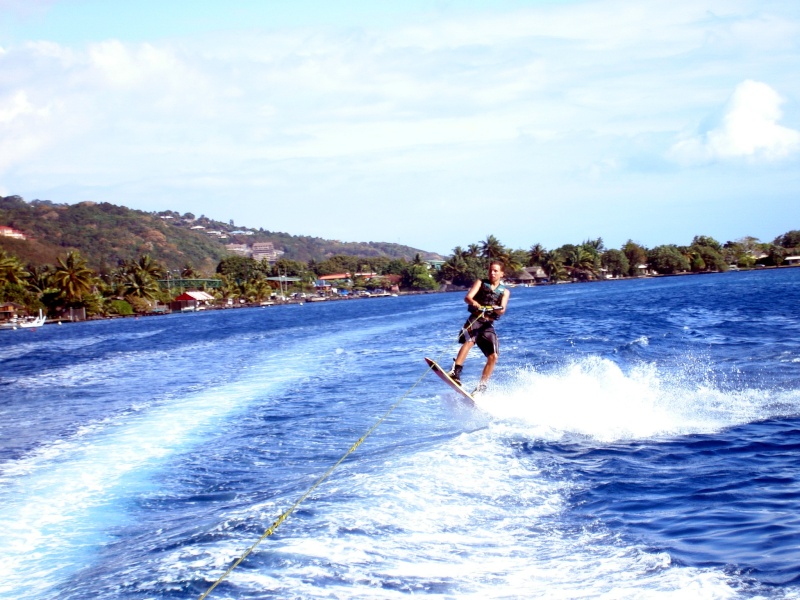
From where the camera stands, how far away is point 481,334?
35.6ft

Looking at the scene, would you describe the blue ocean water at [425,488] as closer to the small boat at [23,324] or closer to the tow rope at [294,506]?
the tow rope at [294,506]

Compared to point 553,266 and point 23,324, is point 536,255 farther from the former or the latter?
point 23,324

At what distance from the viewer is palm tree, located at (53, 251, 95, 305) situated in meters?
85.0

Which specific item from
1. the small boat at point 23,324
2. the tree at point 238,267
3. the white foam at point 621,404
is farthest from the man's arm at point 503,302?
the tree at point 238,267

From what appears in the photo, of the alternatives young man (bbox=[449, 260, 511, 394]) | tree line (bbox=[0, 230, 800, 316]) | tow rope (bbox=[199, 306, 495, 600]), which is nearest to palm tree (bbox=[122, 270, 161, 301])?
tree line (bbox=[0, 230, 800, 316])

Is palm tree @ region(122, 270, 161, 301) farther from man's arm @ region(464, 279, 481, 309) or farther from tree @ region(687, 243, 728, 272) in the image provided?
tree @ region(687, 243, 728, 272)

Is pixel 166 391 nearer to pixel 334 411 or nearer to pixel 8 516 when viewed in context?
pixel 334 411

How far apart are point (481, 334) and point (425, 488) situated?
430 centimetres

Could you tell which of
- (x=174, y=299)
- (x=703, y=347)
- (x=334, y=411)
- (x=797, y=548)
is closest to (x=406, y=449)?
(x=334, y=411)

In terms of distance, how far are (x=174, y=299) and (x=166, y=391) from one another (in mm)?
109177

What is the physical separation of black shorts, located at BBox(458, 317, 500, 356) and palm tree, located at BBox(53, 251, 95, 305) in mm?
81202

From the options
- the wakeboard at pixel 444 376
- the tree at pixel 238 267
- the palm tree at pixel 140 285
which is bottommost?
the wakeboard at pixel 444 376

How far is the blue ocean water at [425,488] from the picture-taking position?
4.84 metres

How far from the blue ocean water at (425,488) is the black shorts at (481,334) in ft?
2.83
